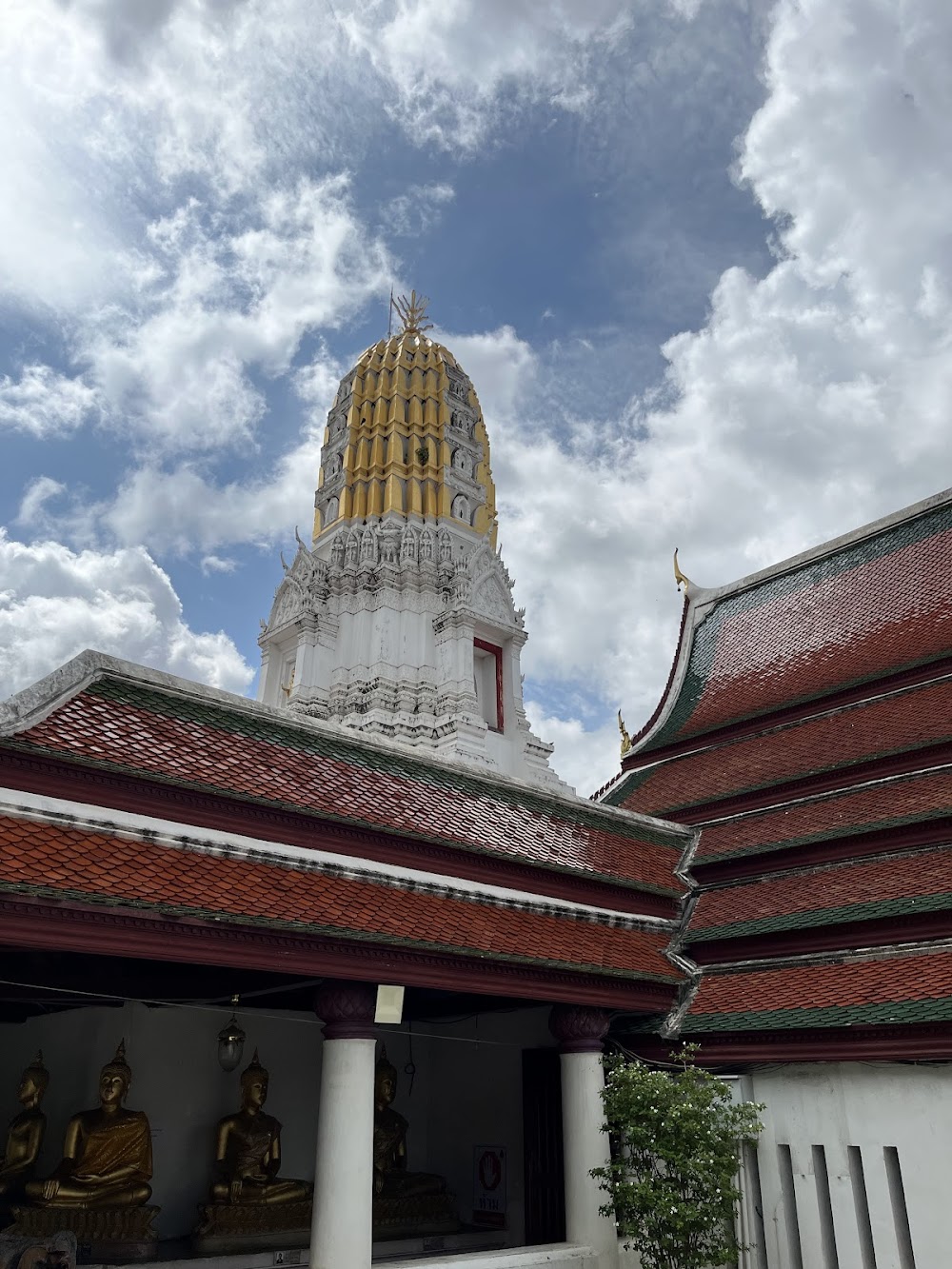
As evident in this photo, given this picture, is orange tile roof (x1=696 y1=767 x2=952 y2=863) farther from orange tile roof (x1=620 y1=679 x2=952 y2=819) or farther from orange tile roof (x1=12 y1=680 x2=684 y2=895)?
orange tile roof (x1=12 y1=680 x2=684 y2=895)

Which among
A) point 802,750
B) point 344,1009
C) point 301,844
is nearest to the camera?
point 344,1009

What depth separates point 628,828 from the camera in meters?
16.4

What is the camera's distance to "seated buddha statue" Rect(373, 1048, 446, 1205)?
1447 cm

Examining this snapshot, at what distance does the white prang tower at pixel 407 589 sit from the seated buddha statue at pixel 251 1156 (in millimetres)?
16611

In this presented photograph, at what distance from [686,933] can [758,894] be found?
4.07 ft

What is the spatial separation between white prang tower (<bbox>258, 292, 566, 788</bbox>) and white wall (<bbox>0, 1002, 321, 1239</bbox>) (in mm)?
15901

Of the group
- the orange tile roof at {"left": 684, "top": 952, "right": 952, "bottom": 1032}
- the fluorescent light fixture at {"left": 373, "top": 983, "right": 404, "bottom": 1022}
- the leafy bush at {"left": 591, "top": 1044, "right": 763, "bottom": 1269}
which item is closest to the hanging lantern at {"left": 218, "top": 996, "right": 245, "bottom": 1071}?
the fluorescent light fixture at {"left": 373, "top": 983, "right": 404, "bottom": 1022}

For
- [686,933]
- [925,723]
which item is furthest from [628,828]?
[925,723]

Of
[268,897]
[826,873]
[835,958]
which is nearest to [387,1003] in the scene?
[268,897]

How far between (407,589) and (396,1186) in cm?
2248

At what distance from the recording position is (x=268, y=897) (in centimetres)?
996

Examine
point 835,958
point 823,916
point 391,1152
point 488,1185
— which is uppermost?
point 823,916

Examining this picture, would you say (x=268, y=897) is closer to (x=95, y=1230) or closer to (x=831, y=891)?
(x=95, y=1230)

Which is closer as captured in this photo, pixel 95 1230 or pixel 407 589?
pixel 95 1230
